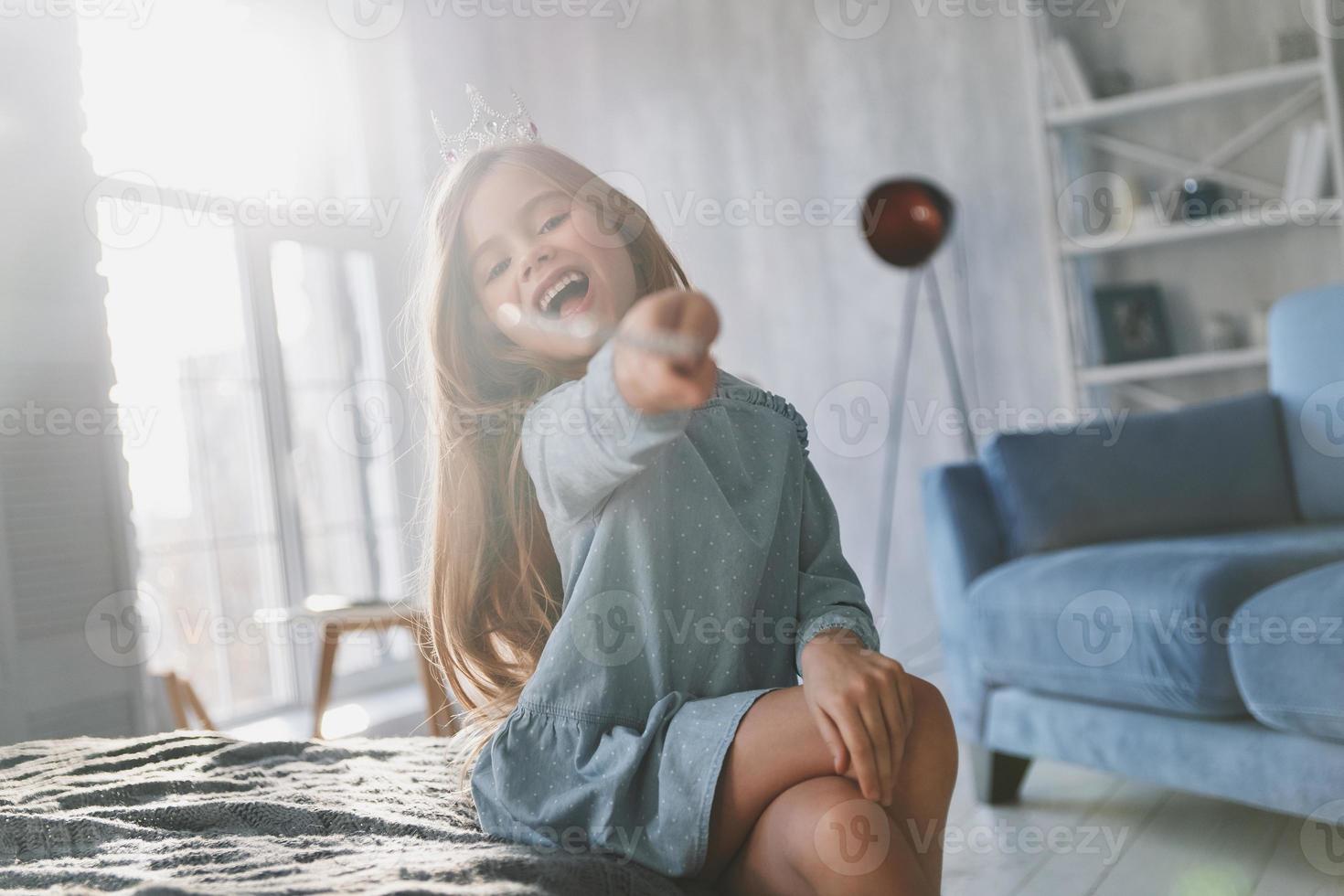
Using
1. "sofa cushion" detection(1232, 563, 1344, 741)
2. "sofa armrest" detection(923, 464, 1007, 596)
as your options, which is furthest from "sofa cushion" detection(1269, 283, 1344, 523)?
"sofa cushion" detection(1232, 563, 1344, 741)

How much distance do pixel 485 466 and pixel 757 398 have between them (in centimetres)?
23

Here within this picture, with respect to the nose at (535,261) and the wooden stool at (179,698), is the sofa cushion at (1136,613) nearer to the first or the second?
the nose at (535,261)

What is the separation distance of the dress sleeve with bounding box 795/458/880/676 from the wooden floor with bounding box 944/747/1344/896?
904 mm

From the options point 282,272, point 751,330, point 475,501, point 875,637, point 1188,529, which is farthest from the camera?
point 751,330

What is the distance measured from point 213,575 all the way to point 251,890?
111 inches

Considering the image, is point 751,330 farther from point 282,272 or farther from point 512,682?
point 512,682

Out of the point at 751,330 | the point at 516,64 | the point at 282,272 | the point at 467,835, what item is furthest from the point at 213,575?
the point at 467,835

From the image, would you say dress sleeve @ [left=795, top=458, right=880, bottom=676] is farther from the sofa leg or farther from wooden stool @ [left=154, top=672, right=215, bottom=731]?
wooden stool @ [left=154, top=672, right=215, bottom=731]

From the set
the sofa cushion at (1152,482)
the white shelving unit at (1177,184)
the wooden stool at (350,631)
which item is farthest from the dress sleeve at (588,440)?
the white shelving unit at (1177,184)

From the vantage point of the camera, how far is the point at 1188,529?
2.12 m

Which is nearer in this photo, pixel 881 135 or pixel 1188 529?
pixel 1188 529

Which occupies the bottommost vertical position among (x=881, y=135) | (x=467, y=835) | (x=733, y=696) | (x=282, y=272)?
(x=467, y=835)

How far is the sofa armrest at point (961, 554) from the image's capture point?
2061 mm

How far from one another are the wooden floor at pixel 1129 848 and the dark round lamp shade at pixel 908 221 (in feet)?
5.10
